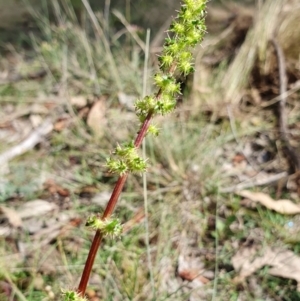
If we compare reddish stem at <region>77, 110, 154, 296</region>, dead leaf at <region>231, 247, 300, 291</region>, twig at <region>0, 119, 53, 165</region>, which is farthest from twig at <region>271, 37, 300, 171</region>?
reddish stem at <region>77, 110, 154, 296</region>

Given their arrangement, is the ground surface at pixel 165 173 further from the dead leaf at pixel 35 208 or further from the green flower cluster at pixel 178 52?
the green flower cluster at pixel 178 52

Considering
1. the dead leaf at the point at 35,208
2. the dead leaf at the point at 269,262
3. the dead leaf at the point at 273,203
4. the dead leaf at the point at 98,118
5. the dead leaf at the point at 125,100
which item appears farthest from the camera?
the dead leaf at the point at 125,100

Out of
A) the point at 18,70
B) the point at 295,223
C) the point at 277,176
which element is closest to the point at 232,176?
the point at 277,176

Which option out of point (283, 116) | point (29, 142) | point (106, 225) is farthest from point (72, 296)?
point (283, 116)

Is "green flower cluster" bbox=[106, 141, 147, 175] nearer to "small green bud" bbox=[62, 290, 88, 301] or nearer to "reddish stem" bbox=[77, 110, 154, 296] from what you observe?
"reddish stem" bbox=[77, 110, 154, 296]

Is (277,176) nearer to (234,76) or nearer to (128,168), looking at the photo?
(234,76)

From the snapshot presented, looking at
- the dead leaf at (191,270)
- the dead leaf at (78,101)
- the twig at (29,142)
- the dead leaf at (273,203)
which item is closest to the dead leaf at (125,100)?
the dead leaf at (78,101)

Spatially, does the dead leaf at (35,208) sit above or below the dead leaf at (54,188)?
below
